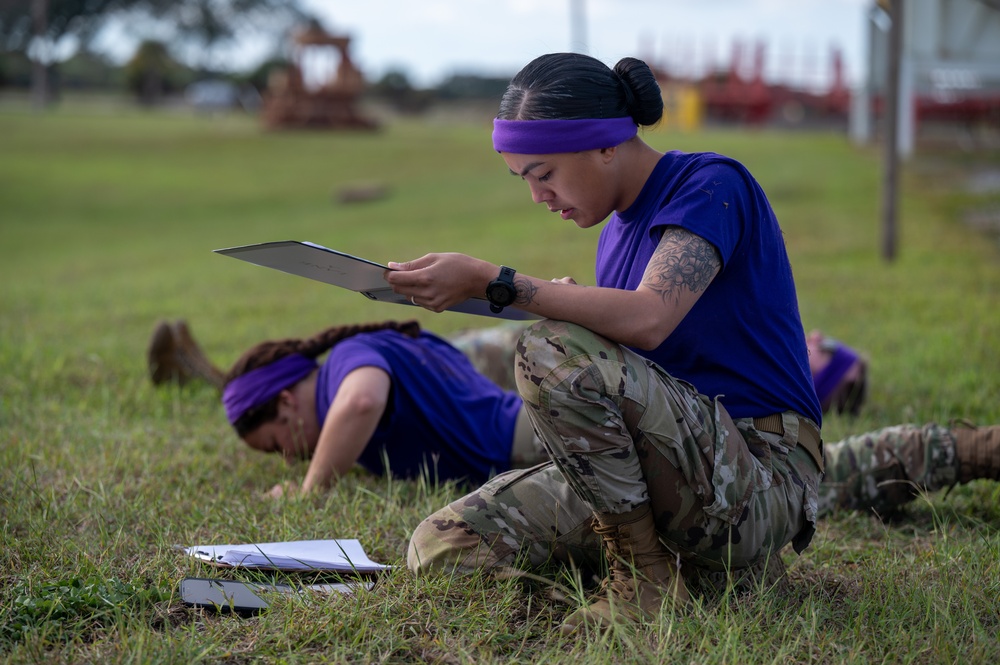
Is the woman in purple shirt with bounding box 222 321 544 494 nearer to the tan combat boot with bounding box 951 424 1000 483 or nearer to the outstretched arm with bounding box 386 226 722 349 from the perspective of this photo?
the outstretched arm with bounding box 386 226 722 349

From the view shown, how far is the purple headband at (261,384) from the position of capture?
12.1ft

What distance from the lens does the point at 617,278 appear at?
258cm

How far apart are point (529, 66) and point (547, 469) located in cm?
103

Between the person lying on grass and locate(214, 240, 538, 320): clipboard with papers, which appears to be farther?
the person lying on grass

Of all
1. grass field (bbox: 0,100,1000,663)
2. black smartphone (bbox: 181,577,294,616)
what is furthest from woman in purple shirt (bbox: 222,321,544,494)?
black smartphone (bbox: 181,577,294,616)

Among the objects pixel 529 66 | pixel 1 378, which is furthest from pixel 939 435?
pixel 1 378

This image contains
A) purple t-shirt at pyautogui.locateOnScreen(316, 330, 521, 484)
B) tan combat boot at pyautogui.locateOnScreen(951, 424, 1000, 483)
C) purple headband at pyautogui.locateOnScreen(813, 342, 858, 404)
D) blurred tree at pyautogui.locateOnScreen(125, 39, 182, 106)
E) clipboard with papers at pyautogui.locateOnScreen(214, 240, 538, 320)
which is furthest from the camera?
blurred tree at pyautogui.locateOnScreen(125, 39, 182, 106)

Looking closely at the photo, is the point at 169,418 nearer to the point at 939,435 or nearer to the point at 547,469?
the point at 547,469

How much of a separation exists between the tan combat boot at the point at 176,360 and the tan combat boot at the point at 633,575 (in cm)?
289

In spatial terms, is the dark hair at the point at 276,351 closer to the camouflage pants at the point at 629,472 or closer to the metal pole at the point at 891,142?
the camouflage pants at the point at 629,472

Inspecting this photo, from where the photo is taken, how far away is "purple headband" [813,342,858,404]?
173 inches

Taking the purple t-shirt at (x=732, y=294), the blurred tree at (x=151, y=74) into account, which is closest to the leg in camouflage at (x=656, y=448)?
the purple t-shirt at (x=732, y=294)

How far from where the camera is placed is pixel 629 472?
2.33 metres

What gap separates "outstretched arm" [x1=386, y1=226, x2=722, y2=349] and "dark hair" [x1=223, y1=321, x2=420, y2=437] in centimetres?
156
